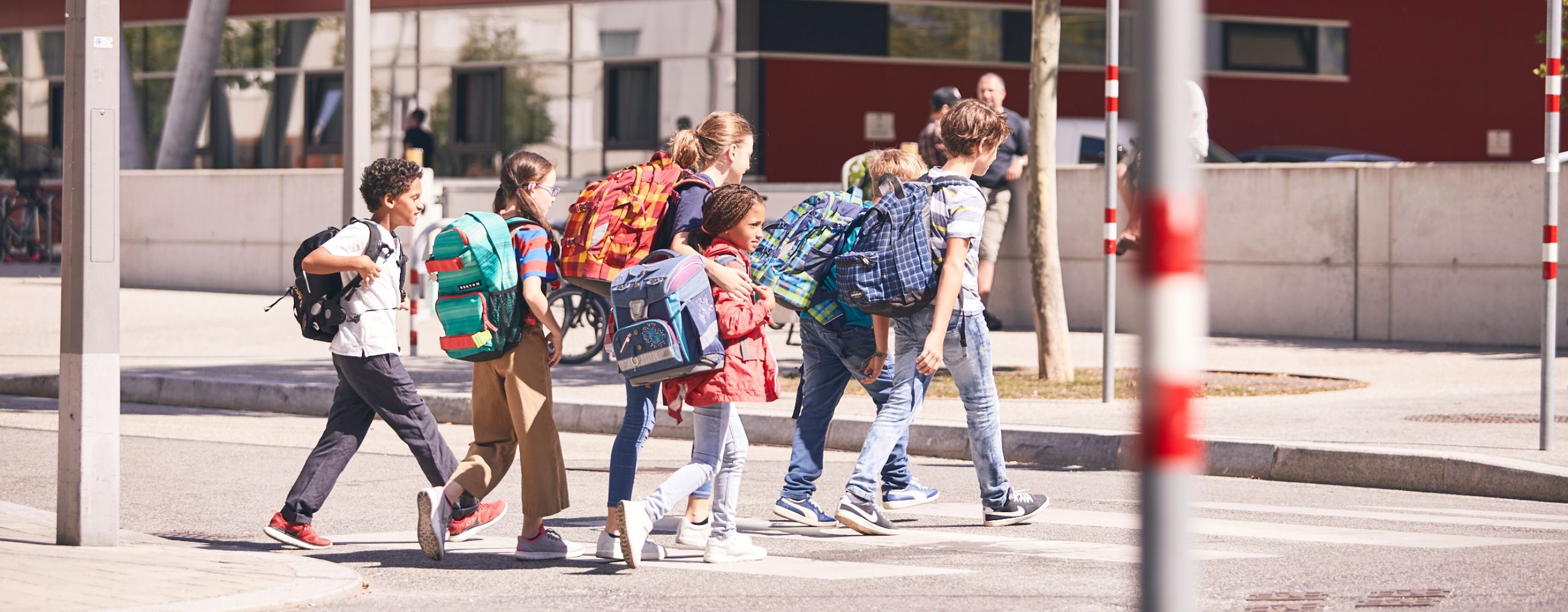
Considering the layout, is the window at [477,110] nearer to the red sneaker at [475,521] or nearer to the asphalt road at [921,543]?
the asphalt road at [921,543]

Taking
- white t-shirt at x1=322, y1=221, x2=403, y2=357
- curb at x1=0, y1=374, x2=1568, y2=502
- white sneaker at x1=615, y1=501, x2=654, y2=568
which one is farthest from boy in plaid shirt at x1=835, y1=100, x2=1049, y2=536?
white t-shirt at x1=322, y1=221, x2=403, y2=357

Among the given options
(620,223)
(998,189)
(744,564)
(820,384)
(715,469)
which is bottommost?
(744,564)

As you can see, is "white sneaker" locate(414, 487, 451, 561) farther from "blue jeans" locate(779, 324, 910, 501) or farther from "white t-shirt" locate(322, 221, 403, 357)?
"blue jeans" locate(779, 324, 910, 501)

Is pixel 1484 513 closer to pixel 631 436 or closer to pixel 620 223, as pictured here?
pixel 631 436

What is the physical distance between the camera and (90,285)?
6832mm

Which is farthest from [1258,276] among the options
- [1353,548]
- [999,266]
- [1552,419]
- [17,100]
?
[17,100]

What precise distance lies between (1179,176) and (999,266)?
1591cm

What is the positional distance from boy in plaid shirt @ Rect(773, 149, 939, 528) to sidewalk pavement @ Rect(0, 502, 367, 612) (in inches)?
76.8

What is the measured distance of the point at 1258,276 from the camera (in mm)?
17156

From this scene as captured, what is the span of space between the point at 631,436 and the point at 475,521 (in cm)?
82

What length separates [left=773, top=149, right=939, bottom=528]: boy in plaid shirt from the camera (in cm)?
777

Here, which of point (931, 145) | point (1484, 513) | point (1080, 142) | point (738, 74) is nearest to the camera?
point (1484, 513)

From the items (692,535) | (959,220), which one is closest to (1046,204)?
(959,220)

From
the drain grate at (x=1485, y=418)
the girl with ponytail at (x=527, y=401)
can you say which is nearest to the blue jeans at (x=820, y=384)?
the girl with ponytail at (x=527, y=401)
